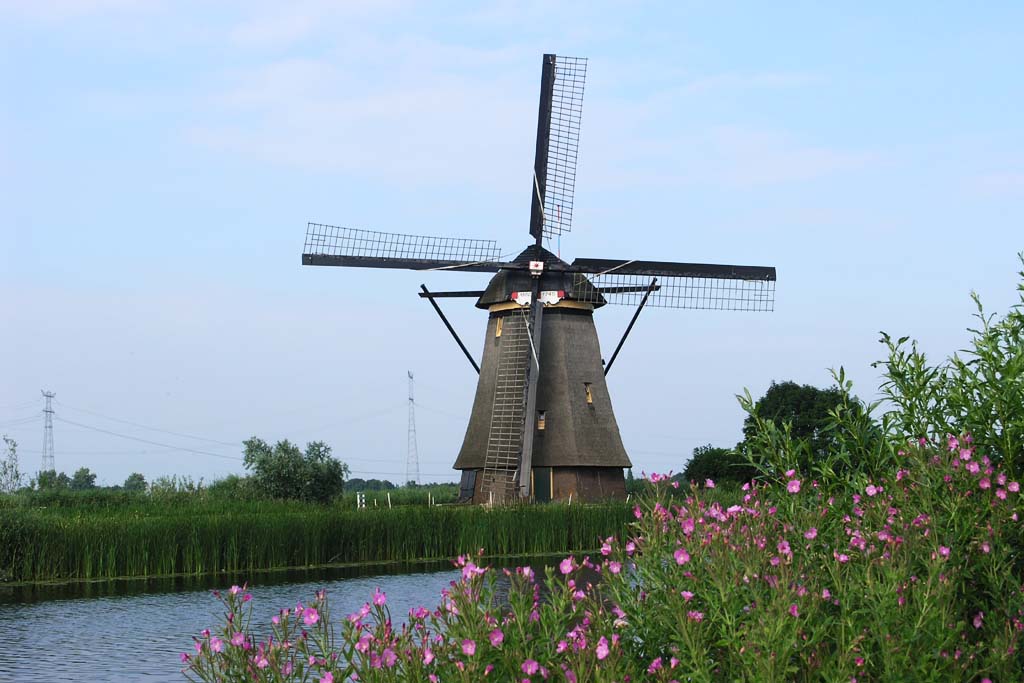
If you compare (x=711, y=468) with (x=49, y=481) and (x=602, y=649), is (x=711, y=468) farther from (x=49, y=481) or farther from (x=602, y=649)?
(x=602, y=649)

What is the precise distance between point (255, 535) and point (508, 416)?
900cm

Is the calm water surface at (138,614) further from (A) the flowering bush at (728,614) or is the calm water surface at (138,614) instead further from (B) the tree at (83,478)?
(B) the tree at (83,478)

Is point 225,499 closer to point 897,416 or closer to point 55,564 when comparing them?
point 55,564

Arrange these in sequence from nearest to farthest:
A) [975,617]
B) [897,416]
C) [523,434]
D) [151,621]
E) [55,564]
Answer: [975,617] → [897,416] → [151,621] → [55,564] → [523,434]

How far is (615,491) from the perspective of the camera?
31.7 meters

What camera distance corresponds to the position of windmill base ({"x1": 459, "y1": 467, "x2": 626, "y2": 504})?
3062cm

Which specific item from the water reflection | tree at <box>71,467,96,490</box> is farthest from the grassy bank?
tree at <box>71,467,96,490</box>

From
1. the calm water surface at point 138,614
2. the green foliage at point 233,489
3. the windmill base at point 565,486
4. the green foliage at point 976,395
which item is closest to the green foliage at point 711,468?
the windmill base at point 565,486

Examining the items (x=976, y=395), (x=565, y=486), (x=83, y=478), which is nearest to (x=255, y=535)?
(x=565, y=486)

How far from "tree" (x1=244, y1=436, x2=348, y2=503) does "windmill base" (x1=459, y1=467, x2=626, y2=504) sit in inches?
169

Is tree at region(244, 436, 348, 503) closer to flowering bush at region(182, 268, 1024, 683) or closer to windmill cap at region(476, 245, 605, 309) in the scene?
windmill cap at region(476, 245, 605, 309)

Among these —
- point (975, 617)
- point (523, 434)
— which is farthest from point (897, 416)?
point (523, 434)

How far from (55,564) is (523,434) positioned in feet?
40.2

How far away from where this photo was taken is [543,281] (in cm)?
3131
